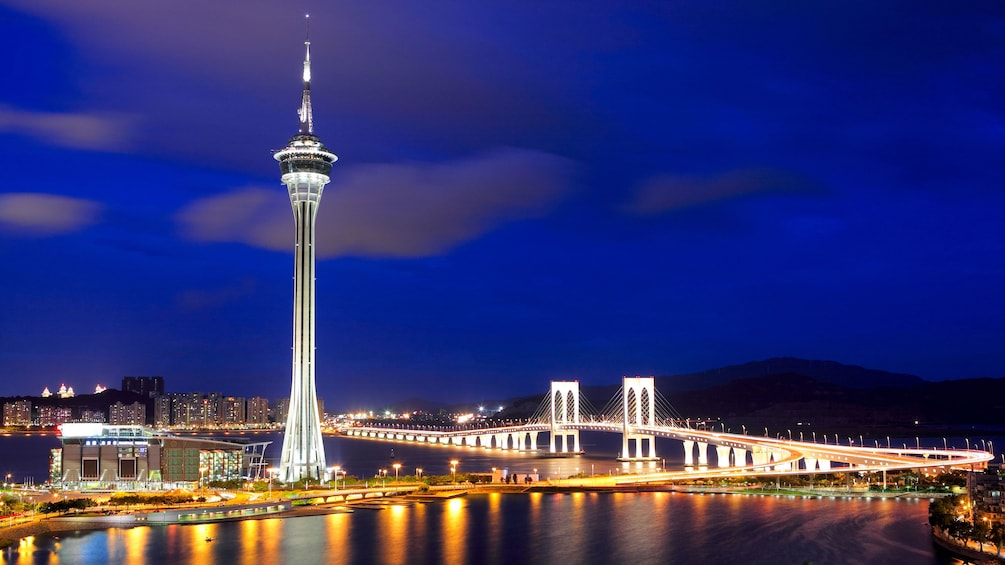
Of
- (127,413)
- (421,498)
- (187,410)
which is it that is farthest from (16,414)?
(421,498)

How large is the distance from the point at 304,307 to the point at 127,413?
136408mm

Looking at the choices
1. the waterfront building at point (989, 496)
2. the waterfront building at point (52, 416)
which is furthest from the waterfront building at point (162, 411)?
the waterfront building at point (989, 496)

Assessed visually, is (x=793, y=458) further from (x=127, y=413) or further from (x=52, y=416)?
(x=52, y=416)

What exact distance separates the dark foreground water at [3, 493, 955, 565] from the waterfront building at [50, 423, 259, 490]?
11.0 meters

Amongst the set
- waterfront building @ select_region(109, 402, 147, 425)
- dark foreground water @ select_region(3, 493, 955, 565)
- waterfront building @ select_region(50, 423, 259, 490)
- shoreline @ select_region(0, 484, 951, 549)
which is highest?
waterfront building @ select_region(109, 402, 147, 425)

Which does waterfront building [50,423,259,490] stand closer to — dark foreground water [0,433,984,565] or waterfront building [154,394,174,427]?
dark foreground water [0,433,984,565]

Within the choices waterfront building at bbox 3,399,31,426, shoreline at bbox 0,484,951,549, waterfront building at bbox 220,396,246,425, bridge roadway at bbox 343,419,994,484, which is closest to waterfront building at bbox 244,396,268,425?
waterfront building at bbox 220,396,246,425

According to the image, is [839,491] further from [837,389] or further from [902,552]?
[837,389]

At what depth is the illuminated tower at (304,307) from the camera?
165ft

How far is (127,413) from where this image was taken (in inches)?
6880

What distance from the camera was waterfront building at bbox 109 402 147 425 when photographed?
174 m

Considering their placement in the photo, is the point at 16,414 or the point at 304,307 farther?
the point at 16,414

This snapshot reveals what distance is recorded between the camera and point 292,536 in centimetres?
A: 3581

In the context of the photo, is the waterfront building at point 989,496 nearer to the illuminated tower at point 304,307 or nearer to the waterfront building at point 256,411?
the illuminated tower at point 304,307
